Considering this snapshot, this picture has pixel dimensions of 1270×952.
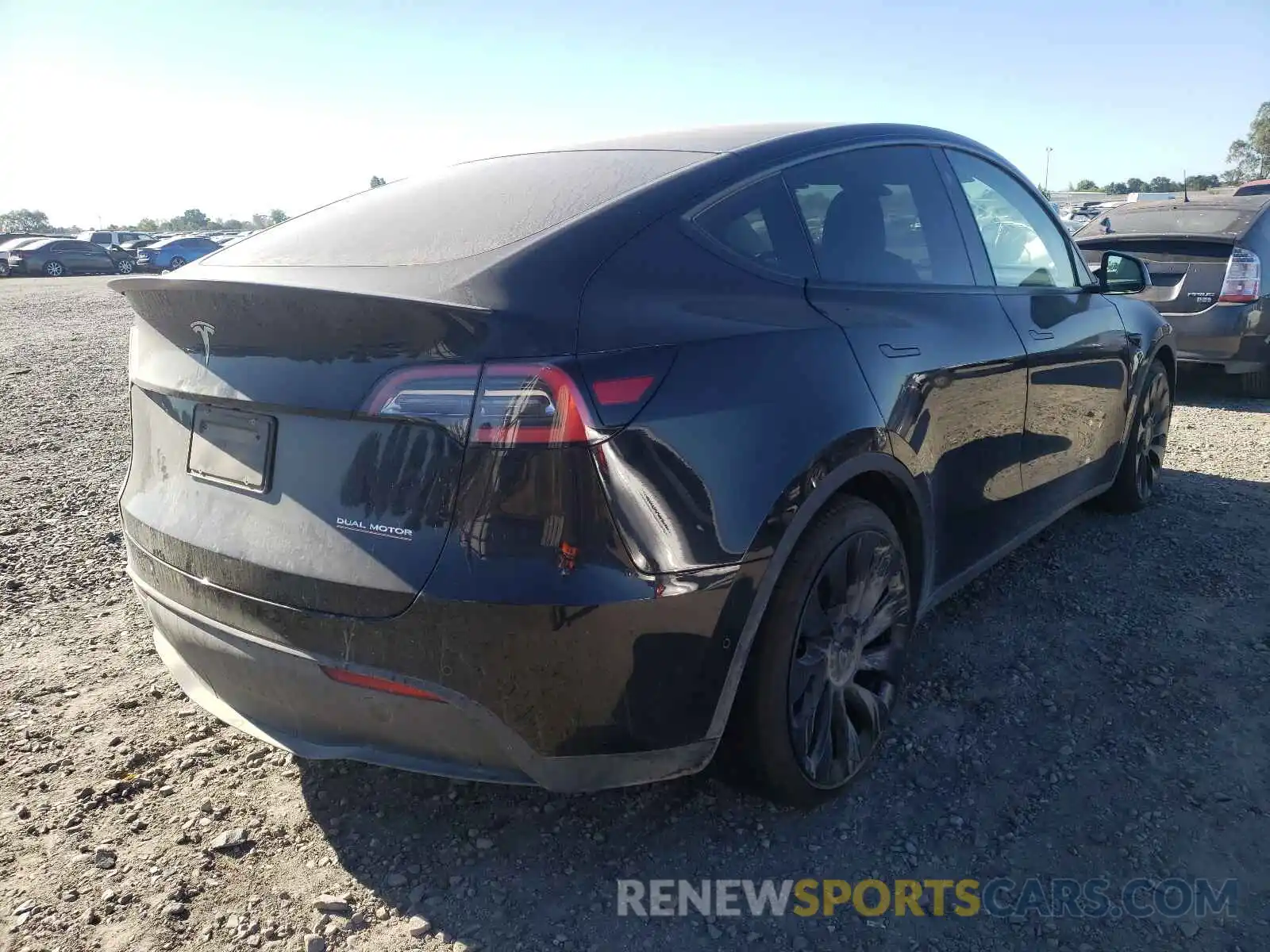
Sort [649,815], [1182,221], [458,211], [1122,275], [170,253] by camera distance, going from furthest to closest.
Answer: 1. [170,253]
2. [1182,221]
3. [1122,275]
4. [649,815]
5. [458,211]

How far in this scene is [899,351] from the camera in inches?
104

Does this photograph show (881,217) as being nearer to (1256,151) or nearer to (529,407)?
(529,407)

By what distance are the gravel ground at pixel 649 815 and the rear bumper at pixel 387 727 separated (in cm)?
40

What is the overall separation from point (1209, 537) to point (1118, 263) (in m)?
1.37

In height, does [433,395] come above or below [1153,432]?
above

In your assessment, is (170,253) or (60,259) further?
(170,253)

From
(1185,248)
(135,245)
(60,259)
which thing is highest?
(135,245)

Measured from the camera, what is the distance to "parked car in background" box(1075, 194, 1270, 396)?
720cm

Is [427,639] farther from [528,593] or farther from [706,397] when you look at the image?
[706,397]

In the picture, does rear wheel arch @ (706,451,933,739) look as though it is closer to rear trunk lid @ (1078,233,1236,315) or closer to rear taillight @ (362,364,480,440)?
rear taillight @ (362,364,480,440)

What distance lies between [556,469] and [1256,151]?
4332 inches

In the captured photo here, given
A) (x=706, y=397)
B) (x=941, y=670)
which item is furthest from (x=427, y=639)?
(x=941, y=670)

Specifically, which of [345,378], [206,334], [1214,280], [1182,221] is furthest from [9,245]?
[345,378]

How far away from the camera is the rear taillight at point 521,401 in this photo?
5.95 feet
